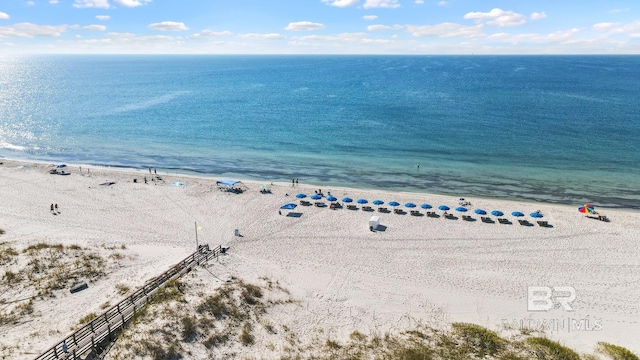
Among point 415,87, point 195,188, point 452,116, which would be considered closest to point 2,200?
point 195,188

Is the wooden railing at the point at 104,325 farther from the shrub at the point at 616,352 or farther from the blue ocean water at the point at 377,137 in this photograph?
the blue ocean water at the point at 377,137

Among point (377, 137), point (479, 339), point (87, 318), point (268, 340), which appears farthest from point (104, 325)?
point (377, 137)

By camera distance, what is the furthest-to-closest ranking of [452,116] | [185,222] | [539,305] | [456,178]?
1. [452,116]
2. [456,178]
3. [185,222]
4. [539,305]

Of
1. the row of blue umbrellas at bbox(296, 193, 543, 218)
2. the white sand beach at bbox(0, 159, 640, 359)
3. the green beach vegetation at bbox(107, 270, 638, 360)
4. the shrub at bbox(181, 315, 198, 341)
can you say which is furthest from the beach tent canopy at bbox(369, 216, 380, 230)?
the shrub at bbox(181, 315, 198, 341)

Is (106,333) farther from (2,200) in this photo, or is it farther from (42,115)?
(42,115)

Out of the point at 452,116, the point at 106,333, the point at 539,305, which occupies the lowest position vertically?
the point at 539,305

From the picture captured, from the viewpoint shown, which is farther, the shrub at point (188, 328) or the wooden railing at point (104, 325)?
the shrub at point (188, 328)

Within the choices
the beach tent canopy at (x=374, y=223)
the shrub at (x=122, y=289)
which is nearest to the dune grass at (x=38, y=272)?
the shrub at (x=122, y=289)
